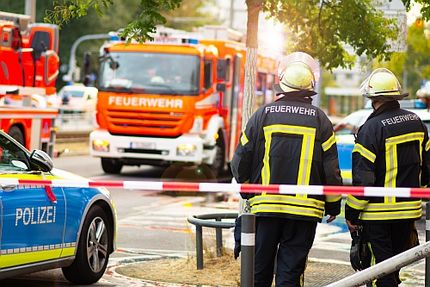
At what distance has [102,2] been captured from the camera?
9383 mm

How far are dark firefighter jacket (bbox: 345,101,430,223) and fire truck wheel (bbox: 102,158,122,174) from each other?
16.1 m

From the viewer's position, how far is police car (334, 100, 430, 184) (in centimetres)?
1740

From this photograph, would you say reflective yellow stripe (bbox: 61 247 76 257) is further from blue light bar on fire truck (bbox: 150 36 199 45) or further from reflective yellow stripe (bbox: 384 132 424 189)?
blue light bar on fire truck (bbox: 150 36 199 45)

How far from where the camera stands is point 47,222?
855 cm

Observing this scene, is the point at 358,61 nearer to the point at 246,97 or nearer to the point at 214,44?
the point at 246,97

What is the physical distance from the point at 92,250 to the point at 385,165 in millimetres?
3050

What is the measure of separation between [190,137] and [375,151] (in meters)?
14.1

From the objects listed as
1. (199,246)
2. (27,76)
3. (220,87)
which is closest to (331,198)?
(199,246)

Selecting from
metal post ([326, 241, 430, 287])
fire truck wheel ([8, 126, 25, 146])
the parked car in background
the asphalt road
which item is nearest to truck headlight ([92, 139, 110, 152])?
the asphalt road

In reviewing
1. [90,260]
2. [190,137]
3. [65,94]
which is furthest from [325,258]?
[65,94]

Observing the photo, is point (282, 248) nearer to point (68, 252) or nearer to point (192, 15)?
point (68, 252)

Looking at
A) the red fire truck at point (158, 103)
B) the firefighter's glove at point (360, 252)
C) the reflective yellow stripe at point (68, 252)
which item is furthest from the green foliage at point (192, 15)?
the firefighter's glove at point (360, 252)

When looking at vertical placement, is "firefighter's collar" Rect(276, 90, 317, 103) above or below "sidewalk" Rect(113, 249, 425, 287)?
above

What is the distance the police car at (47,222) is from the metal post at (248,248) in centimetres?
227
